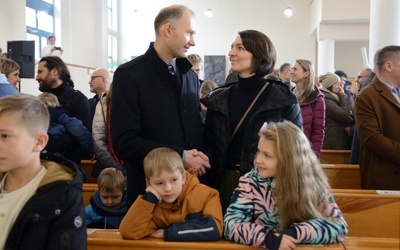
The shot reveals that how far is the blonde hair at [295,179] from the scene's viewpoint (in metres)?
2.12

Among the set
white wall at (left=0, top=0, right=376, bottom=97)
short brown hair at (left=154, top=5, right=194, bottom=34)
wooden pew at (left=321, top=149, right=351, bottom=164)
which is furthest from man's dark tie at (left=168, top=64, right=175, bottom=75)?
white wall at (left=0, top=0, right=376, bottom=97)

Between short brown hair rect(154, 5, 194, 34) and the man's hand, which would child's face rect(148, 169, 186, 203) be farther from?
short brown hair rect(154, 5, 194, 34)

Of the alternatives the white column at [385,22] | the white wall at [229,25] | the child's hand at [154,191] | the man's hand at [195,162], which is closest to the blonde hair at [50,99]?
the man's hand at [195,162]

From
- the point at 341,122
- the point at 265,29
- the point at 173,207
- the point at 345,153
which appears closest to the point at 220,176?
the point at 173,207

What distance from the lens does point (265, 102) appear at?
2.54 metres

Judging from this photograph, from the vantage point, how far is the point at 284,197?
84.0 inches

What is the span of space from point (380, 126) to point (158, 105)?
182cm

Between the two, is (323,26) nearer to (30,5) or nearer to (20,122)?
(30,5)

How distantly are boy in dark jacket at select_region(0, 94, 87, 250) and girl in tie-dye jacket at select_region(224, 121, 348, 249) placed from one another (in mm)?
Result: 699

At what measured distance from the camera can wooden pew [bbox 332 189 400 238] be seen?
277cm

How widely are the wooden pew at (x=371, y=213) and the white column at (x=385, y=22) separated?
356 cm

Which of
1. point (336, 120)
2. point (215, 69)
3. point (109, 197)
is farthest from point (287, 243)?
point (215, 69)

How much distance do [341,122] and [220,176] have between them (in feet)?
11.2

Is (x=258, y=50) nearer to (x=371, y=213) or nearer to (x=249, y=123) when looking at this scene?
(x=249, y=123)
